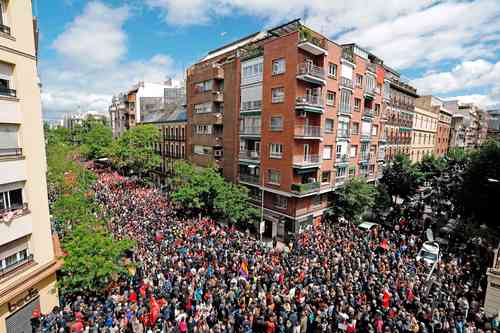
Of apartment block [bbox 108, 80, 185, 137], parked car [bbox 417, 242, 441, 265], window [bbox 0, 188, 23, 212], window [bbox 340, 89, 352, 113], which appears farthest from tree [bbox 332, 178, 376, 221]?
apartment block [bbox 108, 80, 185, 137]

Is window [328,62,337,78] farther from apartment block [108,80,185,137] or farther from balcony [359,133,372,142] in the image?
apartment block [108,80,185,137]

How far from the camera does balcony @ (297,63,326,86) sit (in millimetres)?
21219

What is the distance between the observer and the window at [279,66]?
22.4 meters

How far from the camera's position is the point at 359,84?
1072 inches

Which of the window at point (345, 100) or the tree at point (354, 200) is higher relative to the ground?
the window at point (345, 100)

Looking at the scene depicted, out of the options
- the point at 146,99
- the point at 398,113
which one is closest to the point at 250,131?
the point at 398,113

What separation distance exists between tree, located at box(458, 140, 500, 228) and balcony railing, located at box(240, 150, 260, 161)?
786 inches

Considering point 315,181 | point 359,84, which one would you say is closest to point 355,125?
point 359,84

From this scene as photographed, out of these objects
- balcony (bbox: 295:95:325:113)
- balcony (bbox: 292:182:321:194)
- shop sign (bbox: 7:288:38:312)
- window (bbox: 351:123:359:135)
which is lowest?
shop sign (bbox: 7:288:38:312)

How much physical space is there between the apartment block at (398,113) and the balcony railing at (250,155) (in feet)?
66.5

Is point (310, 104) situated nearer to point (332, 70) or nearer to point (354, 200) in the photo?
point (332, 70)

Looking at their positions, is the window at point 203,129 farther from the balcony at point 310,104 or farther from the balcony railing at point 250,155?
the balcony at point 310,104

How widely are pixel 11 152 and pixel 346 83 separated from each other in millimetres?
25720

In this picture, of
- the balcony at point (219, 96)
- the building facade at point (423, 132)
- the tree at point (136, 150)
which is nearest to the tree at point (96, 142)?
the tree at point (136, 150)
